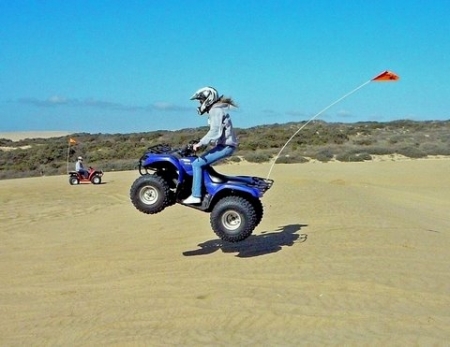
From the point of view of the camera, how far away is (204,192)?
8.16 m

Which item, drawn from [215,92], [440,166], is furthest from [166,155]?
[440,166]

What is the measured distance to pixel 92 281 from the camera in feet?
24.5

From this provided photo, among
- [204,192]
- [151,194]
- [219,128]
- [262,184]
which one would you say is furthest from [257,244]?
[219,128]

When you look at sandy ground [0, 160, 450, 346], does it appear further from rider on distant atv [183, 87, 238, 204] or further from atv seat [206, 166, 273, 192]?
rider on distant atv [183, 87, 238, 204]

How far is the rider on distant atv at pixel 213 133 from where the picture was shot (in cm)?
805

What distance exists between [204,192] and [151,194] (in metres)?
0.74

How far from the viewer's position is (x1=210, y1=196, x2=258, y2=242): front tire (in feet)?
26.0

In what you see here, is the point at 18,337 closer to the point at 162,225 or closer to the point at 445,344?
the point at 445,344

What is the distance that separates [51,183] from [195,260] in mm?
20009

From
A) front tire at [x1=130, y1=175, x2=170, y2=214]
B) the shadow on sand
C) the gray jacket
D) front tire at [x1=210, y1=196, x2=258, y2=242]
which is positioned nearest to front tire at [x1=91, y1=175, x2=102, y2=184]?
the shadow on sand

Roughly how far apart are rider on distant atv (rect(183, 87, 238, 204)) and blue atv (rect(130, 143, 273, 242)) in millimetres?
118

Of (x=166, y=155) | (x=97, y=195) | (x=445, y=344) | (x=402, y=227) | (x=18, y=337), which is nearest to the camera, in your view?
(x=445, y=344)

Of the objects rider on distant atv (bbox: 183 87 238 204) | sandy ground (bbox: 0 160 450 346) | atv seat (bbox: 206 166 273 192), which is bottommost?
sandy ground (bbox: 0 160 450 346)

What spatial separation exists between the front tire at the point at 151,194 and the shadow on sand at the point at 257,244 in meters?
1.13
